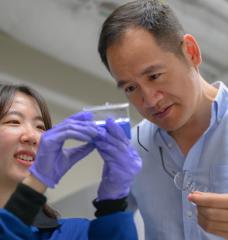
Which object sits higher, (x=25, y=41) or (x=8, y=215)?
(x=25, y=41)

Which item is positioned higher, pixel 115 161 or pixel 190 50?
pixel 190 50

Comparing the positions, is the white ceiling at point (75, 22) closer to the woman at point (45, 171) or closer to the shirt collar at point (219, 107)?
the woman at point (45, 171)

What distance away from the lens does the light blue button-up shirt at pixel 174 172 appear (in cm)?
141

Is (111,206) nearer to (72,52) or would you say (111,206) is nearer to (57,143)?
(57,143)

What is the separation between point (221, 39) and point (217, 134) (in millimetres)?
1262

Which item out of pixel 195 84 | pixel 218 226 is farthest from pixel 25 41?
pixel 218 226

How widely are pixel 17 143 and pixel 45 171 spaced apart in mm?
416

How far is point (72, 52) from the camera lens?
250 cm

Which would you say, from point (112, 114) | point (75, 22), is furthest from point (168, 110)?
point (75, 22)

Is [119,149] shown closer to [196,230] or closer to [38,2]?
[196,230]

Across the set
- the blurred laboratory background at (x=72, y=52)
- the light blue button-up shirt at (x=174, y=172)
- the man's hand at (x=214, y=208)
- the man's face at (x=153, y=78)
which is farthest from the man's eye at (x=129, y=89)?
the blurred laboratory background at (x=72, y=52)

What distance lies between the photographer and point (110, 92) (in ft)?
11.2

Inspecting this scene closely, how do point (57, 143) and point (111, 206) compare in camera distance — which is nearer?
point (57, 143)

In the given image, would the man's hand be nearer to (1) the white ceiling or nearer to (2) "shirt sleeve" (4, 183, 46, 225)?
(2) "shirt sleeve" (4, 183, 46, 225)
